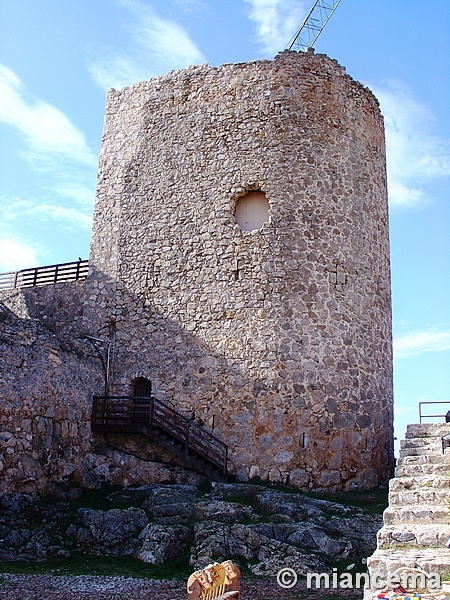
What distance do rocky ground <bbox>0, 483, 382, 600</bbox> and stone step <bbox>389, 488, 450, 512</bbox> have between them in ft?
5.20

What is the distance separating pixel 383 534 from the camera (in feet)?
21.5

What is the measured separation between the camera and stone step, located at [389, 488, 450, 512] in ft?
24.7

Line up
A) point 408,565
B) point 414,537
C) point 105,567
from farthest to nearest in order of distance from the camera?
point 105,567
point 414,537
point 408,565

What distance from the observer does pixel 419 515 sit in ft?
23.4

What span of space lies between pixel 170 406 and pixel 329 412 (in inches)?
135

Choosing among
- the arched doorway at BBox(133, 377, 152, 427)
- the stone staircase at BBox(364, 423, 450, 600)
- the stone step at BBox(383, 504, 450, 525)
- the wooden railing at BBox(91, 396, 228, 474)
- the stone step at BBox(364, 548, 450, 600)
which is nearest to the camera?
the stone step at BBox(364, 548, 450, 600)

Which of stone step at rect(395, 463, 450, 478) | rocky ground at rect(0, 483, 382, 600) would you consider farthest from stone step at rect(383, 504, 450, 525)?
rocky ground at rect(0, 483, 382, 600)

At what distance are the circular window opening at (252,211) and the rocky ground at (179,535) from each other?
5733mm

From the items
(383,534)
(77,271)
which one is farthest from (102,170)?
(383,534)

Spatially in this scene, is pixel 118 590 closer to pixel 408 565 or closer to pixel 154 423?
pixel 408 565

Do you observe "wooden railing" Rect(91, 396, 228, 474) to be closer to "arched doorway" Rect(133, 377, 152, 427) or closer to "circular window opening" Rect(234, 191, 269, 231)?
"arched doorway" Rect(133, 377, 152, 427)

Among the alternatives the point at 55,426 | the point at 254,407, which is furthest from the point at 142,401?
the point at 254,407

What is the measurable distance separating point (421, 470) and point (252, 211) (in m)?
8.62

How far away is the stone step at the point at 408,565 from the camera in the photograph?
569 cm
